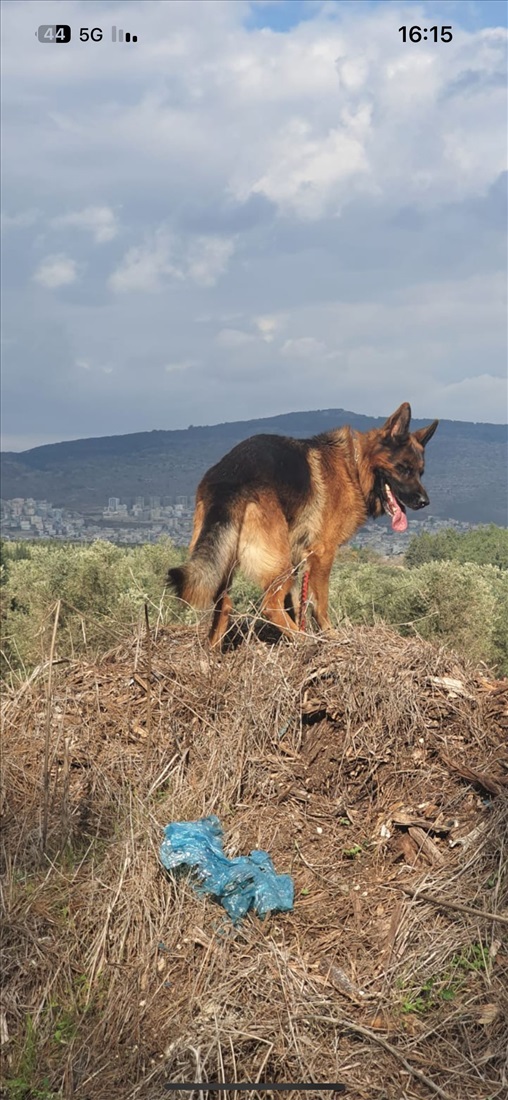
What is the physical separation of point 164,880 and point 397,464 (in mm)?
4616

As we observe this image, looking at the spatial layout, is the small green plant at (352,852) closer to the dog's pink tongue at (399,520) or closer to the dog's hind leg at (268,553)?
the dog's hind leg at (268,553)

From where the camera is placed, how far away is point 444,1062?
4.16 metres

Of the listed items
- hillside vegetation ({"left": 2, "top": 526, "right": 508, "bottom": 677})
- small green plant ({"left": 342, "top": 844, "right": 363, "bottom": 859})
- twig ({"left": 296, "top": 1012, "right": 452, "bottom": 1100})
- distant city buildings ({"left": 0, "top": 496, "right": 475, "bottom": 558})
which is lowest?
twig ({"left": 296, "top": 1012, "right": 452, "bottom": 1100})

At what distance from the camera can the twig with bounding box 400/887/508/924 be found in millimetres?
4426

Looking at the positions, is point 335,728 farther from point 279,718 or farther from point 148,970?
point 148,970

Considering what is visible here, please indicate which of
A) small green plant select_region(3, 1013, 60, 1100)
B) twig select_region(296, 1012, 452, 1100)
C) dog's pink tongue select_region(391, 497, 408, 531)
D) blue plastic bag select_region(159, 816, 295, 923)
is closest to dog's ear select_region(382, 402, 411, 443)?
dog's pink tongue select_region(391, 497, 408, 531)

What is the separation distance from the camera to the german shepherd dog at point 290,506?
7.26 meters

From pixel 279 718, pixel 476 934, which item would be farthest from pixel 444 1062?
pixel 279 718

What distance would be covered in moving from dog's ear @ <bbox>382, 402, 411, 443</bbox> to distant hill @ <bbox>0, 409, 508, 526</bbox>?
26.6ft

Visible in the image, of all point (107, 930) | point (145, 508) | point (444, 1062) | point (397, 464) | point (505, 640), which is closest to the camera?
point (444, 1062)

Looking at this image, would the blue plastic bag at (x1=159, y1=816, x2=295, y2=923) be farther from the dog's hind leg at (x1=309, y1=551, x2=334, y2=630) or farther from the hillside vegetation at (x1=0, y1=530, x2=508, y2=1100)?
the dog's hind leg at (x1=309, y1=551, x2=334, y2=630)

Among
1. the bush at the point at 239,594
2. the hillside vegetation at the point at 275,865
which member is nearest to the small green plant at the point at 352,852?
the hillside vegetation at the point at 275,865

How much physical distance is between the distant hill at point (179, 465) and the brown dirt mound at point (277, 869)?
10.4 m

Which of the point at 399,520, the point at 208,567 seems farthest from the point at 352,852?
the point at 399,520
